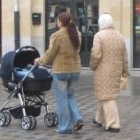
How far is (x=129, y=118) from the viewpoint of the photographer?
391 inches

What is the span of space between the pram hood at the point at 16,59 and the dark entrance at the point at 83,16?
8.35 m

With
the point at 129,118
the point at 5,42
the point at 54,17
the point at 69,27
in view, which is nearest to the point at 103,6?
the point at 54,17

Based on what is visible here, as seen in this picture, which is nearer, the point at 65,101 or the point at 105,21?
the point at 65,101

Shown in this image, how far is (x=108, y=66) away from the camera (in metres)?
8.66

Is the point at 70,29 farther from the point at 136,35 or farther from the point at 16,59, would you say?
the point at 136,35

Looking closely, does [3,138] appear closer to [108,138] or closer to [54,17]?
[108,138]

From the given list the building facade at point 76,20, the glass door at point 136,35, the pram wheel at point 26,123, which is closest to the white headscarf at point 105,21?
the pram wheel at point 26,123

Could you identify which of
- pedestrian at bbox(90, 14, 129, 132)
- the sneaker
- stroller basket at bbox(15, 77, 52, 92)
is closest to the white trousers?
pedestrian at bbox(90, 14, 129, 132)

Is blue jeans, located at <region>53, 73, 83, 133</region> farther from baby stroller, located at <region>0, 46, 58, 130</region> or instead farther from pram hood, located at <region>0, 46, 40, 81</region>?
pram hood, located at <region>0, 46, 40, 81</region>

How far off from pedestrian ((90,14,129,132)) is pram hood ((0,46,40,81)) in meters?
1.11

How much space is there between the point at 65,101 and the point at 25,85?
0.77m

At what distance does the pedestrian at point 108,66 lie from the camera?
8.62 m

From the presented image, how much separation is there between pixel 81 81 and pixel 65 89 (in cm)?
718

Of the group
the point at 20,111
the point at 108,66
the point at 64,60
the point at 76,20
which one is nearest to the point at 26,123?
the point at 20,111
